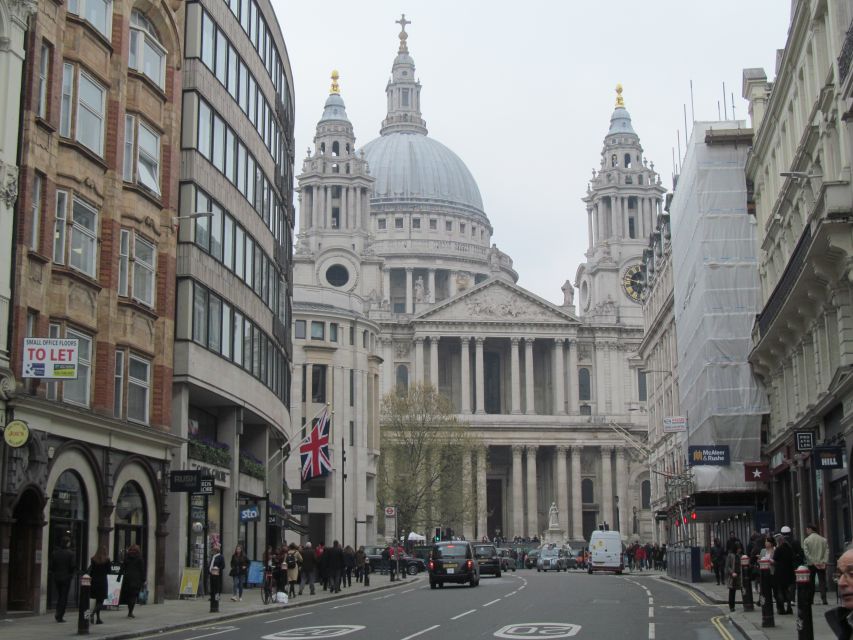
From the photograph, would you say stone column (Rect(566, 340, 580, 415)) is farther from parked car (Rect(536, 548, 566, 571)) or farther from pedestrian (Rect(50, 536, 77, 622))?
pedestrian (Rect(50, 536, 77, 622))

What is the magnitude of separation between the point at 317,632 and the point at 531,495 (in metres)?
107

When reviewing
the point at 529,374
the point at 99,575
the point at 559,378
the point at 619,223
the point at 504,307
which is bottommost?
the point at 99,575

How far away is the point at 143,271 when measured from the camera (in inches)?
1422

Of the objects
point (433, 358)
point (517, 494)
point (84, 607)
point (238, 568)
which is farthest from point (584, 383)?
point (84, 607)

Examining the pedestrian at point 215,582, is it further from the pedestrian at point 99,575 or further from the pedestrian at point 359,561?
the pedestrian at point 359,561

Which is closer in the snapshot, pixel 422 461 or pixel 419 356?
pixel 422 461

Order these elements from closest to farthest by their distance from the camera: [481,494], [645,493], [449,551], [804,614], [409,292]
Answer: [804,614] → [449,551] → [481,494] → [645,493] → [409,292]

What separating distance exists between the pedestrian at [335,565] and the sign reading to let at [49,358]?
20674 mm

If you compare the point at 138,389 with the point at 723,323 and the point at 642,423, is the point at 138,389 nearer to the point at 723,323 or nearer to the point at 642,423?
the point at 723,323

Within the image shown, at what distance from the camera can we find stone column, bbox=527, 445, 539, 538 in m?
130

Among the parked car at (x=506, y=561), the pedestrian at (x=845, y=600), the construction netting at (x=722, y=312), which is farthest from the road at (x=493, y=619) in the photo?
the parked car at (x=506, y=561)

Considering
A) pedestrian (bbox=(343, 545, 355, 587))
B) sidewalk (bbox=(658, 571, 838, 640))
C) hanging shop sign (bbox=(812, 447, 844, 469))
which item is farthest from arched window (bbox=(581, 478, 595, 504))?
hanging shop sign (bbox=(812, 447, 844, 469))

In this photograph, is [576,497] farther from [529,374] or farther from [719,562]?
[719,562]

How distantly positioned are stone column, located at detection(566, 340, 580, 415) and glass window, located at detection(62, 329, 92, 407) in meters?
104
